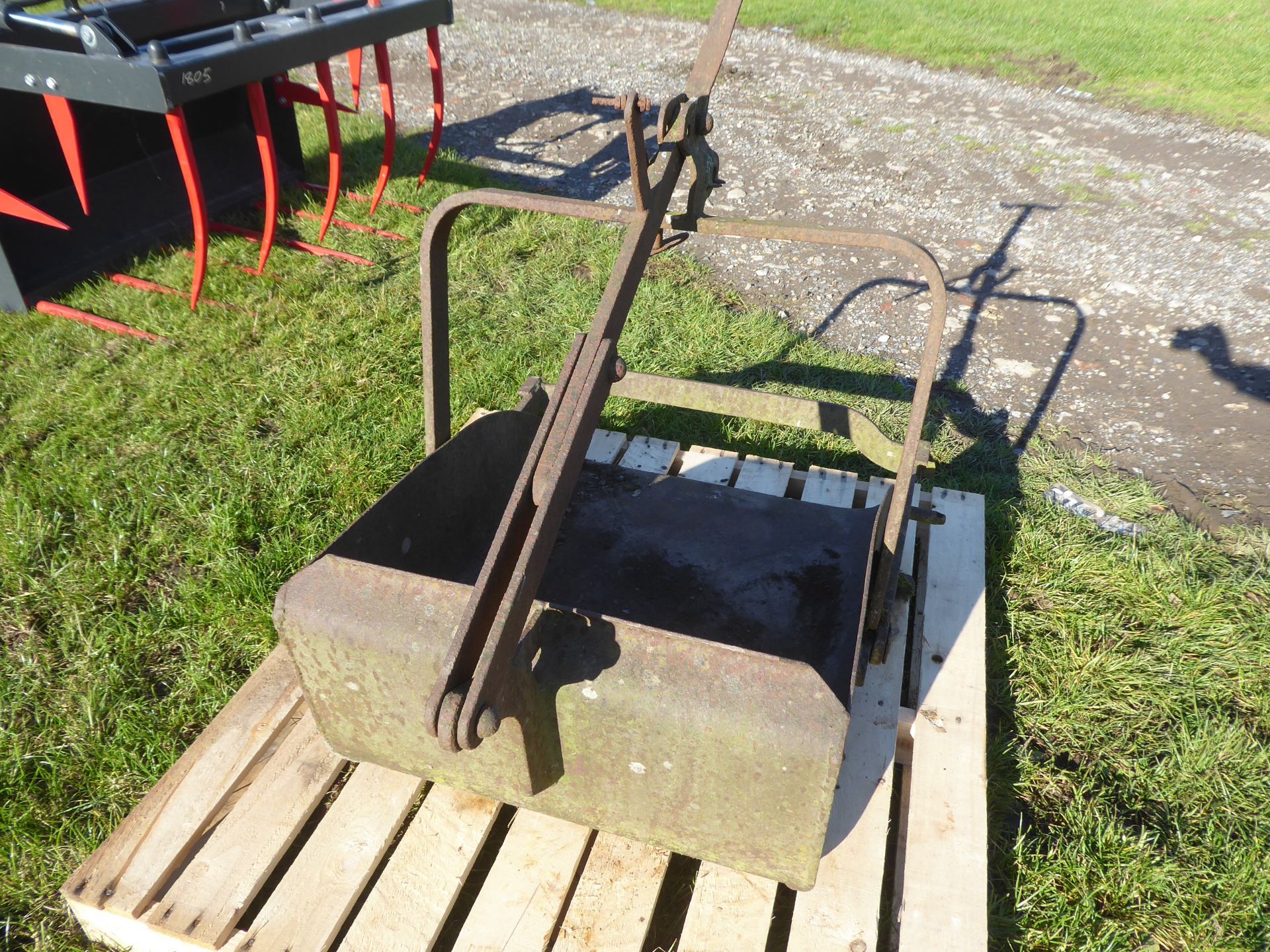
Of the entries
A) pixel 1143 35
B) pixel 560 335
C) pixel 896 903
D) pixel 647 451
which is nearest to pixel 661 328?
pixel 560 335

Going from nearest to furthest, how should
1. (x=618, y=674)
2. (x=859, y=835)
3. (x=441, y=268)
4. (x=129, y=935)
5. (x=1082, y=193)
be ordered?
(x=618, y=674)
(x=129, y=935)
(x=859, y=835)
(x=441, y=268)
(x=1082, y=193)

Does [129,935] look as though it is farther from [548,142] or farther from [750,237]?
[548,142]

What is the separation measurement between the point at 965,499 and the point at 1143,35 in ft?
24.1

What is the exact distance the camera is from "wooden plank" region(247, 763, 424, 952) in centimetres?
152

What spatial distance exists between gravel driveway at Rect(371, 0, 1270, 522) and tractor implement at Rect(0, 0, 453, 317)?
1.28 m

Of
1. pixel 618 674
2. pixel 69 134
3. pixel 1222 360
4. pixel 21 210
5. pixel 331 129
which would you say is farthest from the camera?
pixel 331 129

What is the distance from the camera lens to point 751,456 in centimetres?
268

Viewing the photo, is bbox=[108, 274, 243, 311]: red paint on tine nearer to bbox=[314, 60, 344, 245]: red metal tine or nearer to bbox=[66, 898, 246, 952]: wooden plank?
bbox=[314, 60, 344, 245]: red metal tine

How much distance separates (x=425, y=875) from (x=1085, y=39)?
8601 mm

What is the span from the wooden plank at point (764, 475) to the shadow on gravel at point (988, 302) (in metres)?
1.09

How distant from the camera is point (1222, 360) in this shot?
11.7 feet

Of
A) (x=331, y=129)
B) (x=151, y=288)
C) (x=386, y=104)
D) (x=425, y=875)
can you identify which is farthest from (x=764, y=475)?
(x=151, y=288)

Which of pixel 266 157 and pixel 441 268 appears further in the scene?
pixel 266 157

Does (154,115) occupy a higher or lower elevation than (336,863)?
higher
